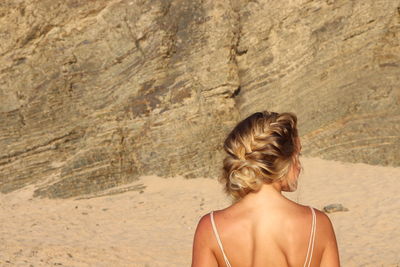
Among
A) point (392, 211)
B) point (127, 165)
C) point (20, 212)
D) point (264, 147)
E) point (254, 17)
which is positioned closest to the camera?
point (264, 147)

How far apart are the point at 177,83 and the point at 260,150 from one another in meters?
13.8

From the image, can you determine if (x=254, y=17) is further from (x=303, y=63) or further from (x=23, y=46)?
(x=23, y=46)

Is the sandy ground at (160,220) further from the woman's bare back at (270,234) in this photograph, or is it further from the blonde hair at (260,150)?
the blonde hair at (260,150)

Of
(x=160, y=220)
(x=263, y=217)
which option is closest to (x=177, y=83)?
(x=160, y=220)

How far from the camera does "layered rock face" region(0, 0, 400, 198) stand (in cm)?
1494

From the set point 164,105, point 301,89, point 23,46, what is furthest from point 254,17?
point 23,46

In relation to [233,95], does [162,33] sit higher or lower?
higher

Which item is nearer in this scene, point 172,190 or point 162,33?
point 172,190

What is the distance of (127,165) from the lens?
15141mm

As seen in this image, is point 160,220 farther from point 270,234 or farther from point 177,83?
point 270,234

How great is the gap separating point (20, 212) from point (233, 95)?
596cm

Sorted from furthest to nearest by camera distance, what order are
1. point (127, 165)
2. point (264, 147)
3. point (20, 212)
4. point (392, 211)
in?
point (127, 165) < point (20, 212) < point (392, 211) < point (264, 147)

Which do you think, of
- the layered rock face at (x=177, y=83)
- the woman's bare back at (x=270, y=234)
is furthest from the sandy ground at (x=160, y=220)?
the woman's bare back at (x=270, y=234)

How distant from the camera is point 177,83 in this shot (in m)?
15.5
